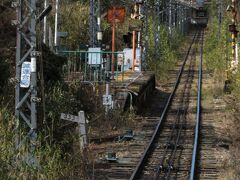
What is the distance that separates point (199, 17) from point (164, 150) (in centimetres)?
9307

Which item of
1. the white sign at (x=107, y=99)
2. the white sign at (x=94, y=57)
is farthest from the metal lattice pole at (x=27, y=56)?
the white sign at (x=94, y=57)

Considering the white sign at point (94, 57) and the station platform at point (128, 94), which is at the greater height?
the white sign at point (94, 57)

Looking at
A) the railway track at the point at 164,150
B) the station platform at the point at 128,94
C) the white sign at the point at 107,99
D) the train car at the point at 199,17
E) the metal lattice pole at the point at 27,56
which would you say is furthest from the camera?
the train car at the point at 199,17

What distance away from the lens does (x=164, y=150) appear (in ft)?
46.3

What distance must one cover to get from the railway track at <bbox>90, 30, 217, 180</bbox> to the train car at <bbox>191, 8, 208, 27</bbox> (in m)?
82.2

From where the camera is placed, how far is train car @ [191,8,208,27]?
104 metres

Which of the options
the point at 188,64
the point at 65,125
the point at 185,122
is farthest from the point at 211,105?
the point at 188,64

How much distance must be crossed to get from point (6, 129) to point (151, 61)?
23512 millimetres

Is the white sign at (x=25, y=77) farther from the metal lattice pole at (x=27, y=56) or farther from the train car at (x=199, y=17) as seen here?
the train car at (x=199, y=17)

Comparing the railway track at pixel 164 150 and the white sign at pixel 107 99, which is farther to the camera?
the white sign at pixel 107 99

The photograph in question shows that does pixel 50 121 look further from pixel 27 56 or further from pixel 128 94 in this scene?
pixel 128 94

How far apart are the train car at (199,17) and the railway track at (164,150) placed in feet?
270

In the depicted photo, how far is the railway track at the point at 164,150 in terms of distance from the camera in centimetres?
1167

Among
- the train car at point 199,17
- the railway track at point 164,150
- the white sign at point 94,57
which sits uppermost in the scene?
the train car at point 199,17
